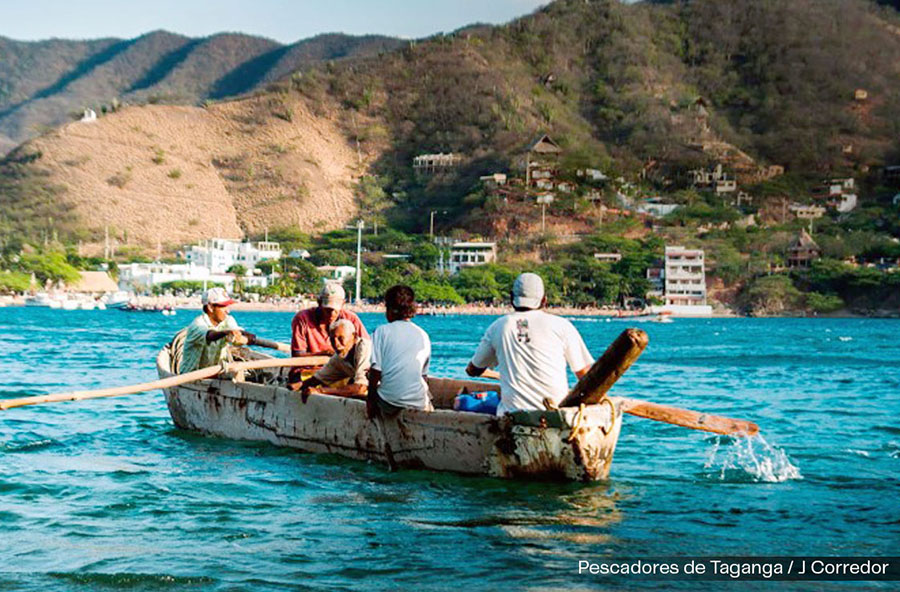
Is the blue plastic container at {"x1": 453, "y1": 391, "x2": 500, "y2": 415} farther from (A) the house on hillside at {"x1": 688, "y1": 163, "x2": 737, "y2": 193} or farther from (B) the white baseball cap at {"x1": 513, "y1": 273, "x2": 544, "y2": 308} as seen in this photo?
(A) the house on hillside at {"x1": 688, "y1": 163, "x2": 737, "y2": 193}

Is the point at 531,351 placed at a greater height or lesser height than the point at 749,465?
greater

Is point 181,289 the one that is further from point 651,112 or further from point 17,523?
point 17,523

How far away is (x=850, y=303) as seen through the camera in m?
129

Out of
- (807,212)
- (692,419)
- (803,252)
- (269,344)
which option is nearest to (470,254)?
(803,252)

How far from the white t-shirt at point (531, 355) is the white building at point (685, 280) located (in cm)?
11950

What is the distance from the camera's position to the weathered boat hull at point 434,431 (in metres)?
9.42

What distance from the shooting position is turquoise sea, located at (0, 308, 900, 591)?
7336 mm

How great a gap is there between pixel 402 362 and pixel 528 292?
1734mm

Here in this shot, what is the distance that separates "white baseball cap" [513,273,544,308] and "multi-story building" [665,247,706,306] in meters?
120

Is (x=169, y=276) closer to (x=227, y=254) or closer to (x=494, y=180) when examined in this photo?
(x=227, y=254)

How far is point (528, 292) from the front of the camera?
927 centimetres

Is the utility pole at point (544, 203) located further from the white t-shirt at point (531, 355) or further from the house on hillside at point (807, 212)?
the white t-shirt at point (531, 355)

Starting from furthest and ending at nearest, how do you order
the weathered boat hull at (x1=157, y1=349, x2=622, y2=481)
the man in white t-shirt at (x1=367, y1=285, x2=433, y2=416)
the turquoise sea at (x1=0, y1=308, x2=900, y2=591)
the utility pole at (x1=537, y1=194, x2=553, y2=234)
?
the utility pole at (x1=537, y1=194, x2=553, y2=234)
the man in white t-shirt at (x1=367, y1=285, x2=433, y2=416)
the weathered boat hull at (x1=157, y1=349, x2=622, y2=481)
the turquoise sea at (x1=0, y1=308, x2=900, y2=591)

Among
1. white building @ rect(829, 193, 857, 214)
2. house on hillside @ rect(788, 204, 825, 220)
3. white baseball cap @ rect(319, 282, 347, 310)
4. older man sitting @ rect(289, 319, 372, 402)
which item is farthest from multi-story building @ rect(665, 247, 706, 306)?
older man sitting @ rect(289, 319, 372, 402)
